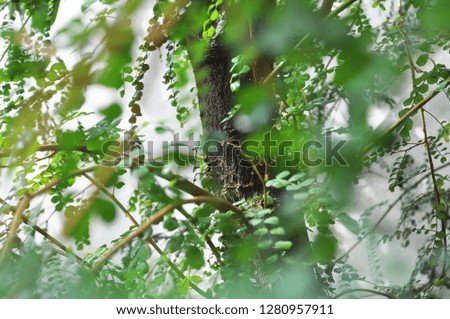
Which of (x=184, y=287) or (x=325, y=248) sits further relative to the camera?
(x=184, y=287)

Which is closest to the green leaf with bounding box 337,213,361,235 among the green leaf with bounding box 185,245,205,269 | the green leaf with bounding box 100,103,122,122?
the green leaf with bounding box 185,245,205,269

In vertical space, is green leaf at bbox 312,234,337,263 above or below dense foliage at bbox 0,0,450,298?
below

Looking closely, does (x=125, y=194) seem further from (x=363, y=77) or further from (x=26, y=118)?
(x=363, y=77)

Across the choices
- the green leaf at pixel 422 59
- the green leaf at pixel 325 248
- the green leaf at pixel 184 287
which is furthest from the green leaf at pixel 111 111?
the green leaf at pixel 422 59

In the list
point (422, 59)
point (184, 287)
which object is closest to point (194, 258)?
point (184, 287)

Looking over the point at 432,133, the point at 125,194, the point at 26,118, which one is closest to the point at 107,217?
the point at 26,118

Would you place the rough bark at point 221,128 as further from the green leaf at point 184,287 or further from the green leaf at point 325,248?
the green leaf at point 325,248

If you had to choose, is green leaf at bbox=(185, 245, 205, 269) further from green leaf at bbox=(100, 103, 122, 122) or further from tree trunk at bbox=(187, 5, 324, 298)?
green leaf at bbox=(100, 103, 122, 122)

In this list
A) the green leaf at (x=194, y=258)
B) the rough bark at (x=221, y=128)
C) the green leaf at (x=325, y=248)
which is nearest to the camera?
the green leaf at (x=325, y=248)

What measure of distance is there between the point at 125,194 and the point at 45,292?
1142mm

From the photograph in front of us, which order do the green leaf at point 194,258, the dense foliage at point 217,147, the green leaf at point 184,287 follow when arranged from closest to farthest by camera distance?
the dense foliage at point 217,147 → the green leaf at point 194,258 → the green leaf at point 184,287

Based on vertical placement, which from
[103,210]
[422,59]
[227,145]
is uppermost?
[422,59]

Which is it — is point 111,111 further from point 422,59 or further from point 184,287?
point 422,59

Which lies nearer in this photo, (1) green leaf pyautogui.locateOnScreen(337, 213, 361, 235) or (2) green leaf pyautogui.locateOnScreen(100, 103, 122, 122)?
(2) green leaf pyautogui.locateOnScreen(100, 103, 122, 122)
